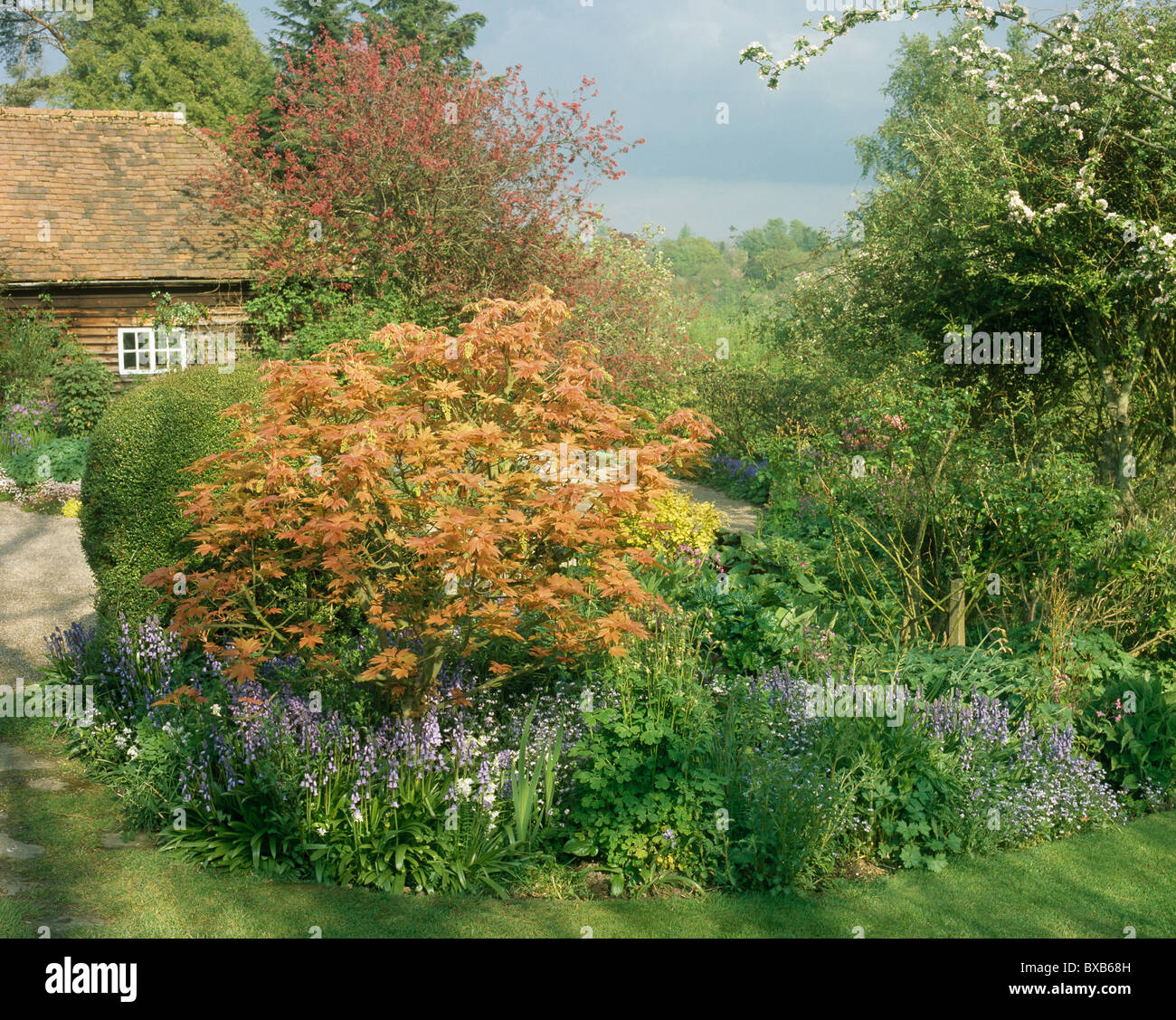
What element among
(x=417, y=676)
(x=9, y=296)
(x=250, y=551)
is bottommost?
(x=417, y=676)

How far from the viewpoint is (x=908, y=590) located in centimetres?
677

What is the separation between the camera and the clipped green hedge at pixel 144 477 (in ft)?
20.6

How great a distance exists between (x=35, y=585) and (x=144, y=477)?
4.40m

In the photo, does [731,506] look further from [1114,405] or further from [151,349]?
[151,349]

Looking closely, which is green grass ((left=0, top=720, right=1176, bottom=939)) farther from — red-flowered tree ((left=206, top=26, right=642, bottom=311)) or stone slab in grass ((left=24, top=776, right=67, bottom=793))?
red-flowered tree ((left=206, top=26, right=642, bottom=311))

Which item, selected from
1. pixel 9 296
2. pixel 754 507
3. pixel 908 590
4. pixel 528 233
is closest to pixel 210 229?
pixel 9 296

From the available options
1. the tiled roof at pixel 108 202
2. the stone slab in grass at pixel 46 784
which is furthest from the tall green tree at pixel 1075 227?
the tiled roof at pixel 108 202

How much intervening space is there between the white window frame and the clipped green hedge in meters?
9.82

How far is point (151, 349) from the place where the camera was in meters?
15.8

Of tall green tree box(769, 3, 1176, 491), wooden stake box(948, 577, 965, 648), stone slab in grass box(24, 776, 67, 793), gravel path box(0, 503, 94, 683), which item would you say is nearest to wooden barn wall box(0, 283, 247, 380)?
gravel path box(0, 503, 94, 683)

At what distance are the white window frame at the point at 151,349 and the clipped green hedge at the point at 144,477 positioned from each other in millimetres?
9821

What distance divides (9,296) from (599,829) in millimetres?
14756

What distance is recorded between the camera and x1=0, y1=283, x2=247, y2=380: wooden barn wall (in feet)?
51.3

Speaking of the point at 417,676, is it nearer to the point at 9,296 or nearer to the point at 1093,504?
the point at 1093,504
